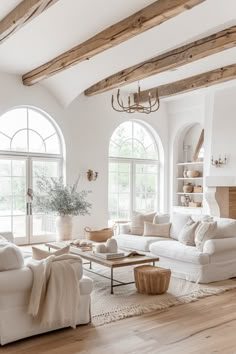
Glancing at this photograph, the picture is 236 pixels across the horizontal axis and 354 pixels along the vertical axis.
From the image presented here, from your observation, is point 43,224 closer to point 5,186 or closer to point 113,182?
point 5,186

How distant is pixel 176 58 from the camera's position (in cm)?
615

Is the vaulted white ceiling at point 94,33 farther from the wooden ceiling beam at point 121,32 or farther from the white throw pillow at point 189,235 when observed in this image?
the white throw pillow at point 189,235

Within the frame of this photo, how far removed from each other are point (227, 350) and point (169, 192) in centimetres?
711

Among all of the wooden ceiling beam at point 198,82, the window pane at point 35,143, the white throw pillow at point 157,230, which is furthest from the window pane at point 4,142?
the white throw pillow at point 157,230

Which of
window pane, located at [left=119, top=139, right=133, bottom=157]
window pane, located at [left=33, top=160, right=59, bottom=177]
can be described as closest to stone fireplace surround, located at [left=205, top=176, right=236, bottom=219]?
window pane, located at [left=119, top=139, right=133, bottom=157]

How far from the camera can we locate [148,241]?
610 centimetres

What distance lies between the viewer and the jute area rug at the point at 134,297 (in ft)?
12.7

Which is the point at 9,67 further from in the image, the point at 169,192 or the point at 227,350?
the point at 227,350

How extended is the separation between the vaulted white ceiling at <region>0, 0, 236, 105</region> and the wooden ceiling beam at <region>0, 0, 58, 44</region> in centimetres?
8

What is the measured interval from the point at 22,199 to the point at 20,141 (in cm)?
121

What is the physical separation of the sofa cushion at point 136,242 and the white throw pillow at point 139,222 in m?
0.19

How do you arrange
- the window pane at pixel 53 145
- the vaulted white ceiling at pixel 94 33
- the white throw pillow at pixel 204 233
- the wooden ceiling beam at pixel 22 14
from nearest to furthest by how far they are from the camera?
the wooden ceiling beam at pixel 22 14 → the vaulted white ceiling at pixel 94 33 → the white throw pillow at pixel 204 233 → the window pane at pixel 53 145

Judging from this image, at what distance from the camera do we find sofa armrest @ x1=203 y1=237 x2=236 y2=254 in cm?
505

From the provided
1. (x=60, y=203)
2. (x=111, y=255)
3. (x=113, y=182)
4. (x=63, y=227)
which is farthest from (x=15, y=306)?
(x=113, y=182)
